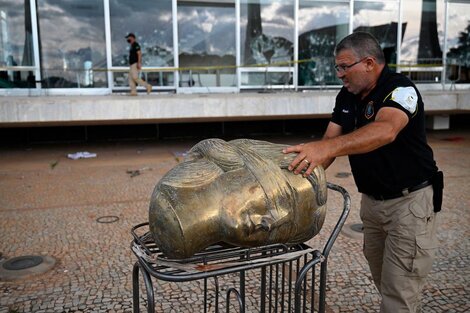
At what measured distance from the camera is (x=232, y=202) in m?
1.62

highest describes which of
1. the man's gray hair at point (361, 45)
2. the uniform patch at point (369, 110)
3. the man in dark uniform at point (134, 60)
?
the man in dark uniform at point (134, 60)

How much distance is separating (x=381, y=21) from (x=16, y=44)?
987 cm

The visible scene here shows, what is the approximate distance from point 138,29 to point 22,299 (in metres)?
9.37

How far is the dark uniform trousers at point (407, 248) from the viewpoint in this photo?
2221 mm

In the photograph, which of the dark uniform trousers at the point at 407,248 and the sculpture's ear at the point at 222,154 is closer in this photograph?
the sculpture's ear at the point at 222,154

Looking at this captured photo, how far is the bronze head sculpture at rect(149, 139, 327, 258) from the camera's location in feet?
5.27

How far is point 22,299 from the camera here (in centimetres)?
305

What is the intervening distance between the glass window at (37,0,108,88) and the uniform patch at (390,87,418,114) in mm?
9554

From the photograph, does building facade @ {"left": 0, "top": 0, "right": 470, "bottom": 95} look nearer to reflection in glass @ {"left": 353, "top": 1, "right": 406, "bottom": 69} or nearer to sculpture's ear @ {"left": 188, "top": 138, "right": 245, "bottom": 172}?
reflection in glass @ {"left": 353, "top": 1, "right": 406, "bottom": 69}

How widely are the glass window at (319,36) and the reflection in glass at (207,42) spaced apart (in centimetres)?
204

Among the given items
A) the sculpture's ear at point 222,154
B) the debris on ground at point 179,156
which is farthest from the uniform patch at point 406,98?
the debris on ground at point 179,156

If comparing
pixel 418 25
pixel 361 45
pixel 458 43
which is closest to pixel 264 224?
pixel 361 45

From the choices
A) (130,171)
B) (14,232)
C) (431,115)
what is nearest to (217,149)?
(14,232)

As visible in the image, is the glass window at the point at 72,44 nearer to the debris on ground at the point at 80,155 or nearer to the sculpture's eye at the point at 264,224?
the debris on ground at the point at 80,155
